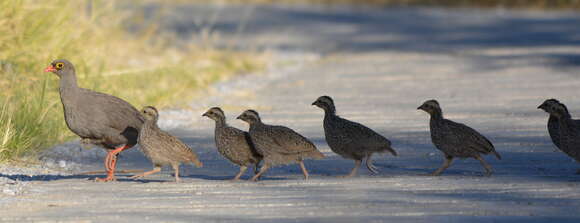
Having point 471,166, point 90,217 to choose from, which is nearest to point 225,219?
point 90,217

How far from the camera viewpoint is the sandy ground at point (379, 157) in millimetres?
7305

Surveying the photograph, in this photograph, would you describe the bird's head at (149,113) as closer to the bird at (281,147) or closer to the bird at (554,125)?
the bird at (281,147)

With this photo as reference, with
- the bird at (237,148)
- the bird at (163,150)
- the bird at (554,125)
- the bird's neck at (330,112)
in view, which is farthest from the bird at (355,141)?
the bird at (554,125)

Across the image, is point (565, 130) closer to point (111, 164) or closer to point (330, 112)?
point (330, 112)

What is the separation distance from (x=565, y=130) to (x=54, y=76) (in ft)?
22.2

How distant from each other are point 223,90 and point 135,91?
183 centimetres

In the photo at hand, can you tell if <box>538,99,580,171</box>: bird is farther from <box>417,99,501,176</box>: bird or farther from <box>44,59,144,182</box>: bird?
<box>44,59,144,182</box>: bird

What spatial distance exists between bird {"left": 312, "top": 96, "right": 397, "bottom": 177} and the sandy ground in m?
0.21

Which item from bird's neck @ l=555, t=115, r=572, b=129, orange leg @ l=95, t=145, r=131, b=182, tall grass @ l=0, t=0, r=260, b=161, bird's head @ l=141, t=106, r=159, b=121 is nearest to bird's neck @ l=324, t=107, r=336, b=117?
bird's head @ l=141, t=106, r=159, b=121

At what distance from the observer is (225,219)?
700 cm

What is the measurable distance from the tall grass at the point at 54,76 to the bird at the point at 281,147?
215 cm

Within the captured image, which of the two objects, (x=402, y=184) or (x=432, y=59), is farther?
(x=432, y=59)

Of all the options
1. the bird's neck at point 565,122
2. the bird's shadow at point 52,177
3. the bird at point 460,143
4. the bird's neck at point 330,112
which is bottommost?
the bird's shadow at point 52,177

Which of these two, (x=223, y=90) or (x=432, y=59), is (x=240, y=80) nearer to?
(x=223, y=90)
